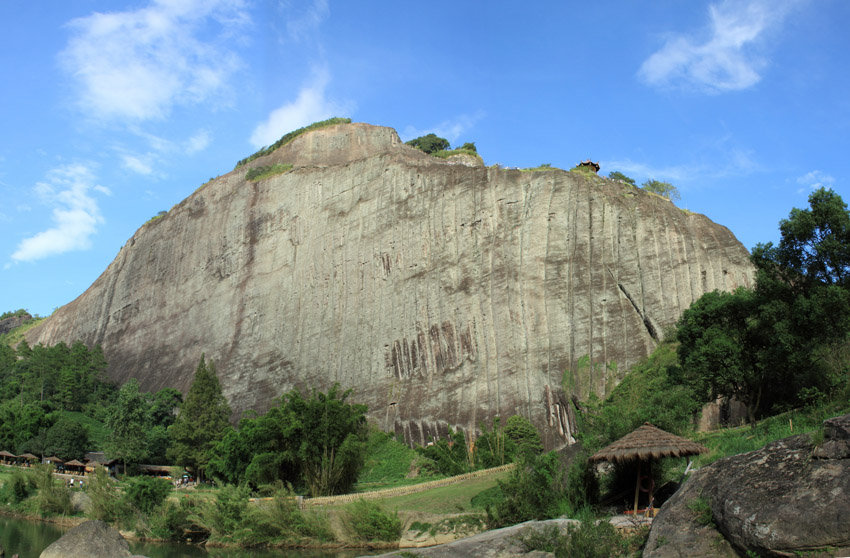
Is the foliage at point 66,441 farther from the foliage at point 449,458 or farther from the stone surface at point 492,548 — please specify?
the stone surface at point 492,548

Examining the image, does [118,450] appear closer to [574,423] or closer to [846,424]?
[574,423]

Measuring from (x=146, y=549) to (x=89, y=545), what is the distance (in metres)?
4.56

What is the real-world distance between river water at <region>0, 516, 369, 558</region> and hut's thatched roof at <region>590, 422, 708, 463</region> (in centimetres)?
902

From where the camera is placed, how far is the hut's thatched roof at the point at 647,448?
15578 mm

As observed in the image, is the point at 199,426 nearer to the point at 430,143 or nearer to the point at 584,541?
the point at 584,541

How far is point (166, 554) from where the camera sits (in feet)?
77.4

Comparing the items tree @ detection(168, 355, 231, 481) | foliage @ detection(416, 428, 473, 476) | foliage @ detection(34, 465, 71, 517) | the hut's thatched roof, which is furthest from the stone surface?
tree @ detection(168, 355, 231, 481)

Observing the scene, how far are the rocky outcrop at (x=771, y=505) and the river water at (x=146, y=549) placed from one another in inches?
490

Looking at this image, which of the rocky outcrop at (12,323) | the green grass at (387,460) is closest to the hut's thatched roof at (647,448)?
the green grass at (387,460)

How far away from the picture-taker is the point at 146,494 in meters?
27.5

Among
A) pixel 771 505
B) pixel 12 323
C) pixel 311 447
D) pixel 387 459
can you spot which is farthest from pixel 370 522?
pixel 12 323

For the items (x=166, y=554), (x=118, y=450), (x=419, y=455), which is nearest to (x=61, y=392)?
(x=118, y=450)

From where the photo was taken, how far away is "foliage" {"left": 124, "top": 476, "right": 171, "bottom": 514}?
89.8 feet

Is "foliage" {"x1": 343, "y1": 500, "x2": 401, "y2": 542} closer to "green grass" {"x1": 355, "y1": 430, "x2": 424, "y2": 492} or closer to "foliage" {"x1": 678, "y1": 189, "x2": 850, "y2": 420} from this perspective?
"foliage" {"x1": 678, "y1": 189, "x2": 850, "y2": 420}
